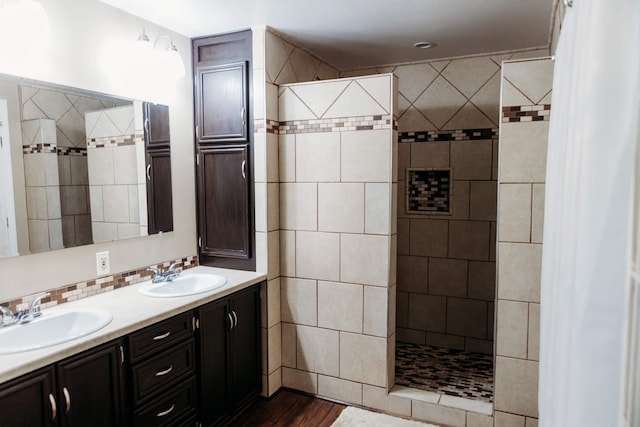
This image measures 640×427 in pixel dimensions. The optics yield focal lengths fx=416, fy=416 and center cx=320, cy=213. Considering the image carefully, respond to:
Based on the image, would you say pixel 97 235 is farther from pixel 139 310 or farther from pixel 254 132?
pixel 254 132

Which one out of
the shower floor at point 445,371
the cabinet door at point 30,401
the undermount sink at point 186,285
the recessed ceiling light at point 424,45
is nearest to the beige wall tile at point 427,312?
the shower floor at point 445,371

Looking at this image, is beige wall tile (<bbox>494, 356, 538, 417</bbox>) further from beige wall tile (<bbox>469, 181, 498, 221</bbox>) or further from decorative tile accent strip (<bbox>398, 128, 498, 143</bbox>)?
decorative tile accent strip (<bbox>398, 128, 498, 143</bbox>)

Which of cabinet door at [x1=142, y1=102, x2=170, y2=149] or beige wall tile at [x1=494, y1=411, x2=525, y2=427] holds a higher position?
cabinet door at [x1=142, y1=102, x2=170, y2=149]

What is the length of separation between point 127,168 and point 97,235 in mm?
439

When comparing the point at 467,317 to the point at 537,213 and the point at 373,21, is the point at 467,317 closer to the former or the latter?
the point at 537,213

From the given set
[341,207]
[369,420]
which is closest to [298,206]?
[341,207]

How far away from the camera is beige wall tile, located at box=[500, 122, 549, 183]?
2.20 metres

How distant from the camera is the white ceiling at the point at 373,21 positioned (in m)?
2.35

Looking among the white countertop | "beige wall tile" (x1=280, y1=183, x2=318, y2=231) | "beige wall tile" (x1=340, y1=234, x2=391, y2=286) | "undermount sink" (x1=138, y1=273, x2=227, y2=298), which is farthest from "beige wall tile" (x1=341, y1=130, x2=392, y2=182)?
"undermount sink" (x1=138, y1=273, x2=227, y2=298)

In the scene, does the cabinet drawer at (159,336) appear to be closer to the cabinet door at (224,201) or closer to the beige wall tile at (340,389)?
the cabinet door at (224,201)

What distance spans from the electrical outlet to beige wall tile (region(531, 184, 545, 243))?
92.5 inches

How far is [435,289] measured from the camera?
3.64 meters

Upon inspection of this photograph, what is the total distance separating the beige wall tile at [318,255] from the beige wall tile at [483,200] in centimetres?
136

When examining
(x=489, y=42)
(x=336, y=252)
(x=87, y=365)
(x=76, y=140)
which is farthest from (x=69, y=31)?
(x=489, y=42)
